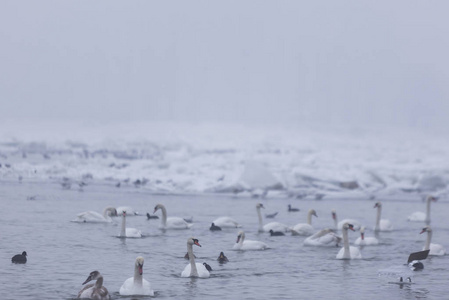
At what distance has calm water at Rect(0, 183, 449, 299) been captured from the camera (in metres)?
12.1

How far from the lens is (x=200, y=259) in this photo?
50.5ft

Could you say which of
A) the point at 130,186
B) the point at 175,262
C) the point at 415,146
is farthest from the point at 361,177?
the point at 415,146

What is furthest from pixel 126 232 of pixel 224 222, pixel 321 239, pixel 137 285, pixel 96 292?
pixel 96 292

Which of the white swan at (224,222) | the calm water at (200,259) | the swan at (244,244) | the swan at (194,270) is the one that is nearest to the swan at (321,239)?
the calm water at (200,259)

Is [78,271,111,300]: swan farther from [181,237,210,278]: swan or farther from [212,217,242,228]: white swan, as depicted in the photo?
[212,217,242,228]: white swan

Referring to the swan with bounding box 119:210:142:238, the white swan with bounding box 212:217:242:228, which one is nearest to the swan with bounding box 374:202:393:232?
the white swan with bounding box 212:217:242:228

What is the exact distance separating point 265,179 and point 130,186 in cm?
537

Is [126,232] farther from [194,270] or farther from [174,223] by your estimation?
[194,270]

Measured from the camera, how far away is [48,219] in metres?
20.3

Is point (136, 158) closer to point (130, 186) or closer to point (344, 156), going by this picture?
point (130, 186)

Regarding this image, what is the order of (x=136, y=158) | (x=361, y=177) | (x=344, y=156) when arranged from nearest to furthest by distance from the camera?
(x=361, y=177) < (x=136, y=158) < (x=344, y=156)

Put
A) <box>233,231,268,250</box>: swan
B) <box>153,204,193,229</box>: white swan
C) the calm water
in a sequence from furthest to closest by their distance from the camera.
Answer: <box>153,204,193,229</box>: white swan
<box>233,231,268,250</box>: swan
the calm water

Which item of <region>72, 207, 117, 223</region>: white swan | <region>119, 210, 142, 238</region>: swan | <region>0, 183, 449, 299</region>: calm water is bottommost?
<region>0, 183, 449, 299</region>: calm water

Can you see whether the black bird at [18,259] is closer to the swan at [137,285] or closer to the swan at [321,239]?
the swan at [137,285]
